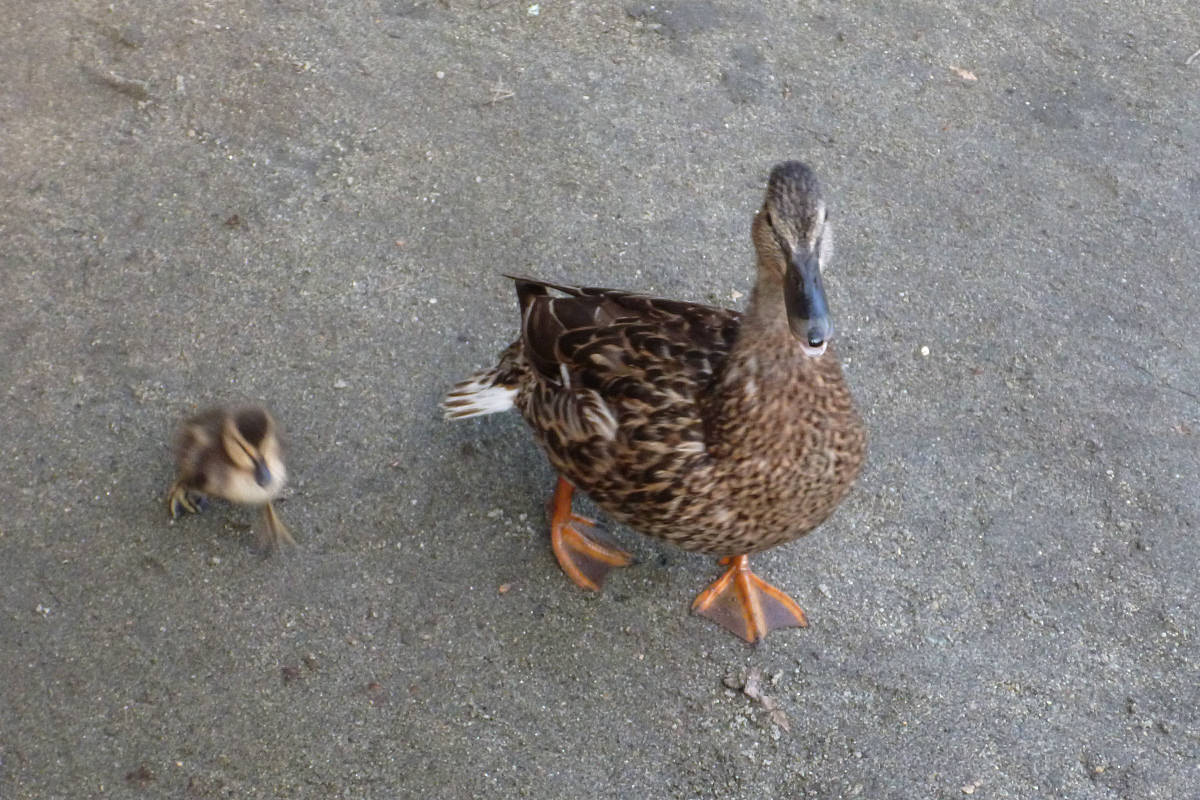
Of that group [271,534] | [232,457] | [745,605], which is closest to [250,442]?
[232,457]

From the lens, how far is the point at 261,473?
9.17ft

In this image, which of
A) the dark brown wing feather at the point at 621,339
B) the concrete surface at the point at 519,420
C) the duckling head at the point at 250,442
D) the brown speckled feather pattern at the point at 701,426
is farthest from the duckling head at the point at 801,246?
the duckling head at the point at 250,442

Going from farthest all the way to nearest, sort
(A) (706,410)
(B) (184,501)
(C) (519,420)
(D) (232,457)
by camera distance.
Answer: (C) (519,420) < (B) (184,501) < (D) (232,457) < (A) (706,410)

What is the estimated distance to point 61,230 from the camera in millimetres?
3555

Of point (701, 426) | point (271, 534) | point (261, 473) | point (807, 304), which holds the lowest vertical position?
point (271, 534)

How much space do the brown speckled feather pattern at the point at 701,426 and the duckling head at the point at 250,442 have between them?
72 cm

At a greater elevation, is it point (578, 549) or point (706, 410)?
point (706, 410)

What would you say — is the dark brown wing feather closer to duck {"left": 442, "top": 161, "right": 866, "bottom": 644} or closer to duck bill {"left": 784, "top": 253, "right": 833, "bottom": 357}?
duck {"left": 442, "top": 161, "right": 866, "bottom": 644}

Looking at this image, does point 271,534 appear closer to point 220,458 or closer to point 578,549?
point 220,458

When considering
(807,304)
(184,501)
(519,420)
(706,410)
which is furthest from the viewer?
(519,420)

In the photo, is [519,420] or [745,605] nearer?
[745,605]

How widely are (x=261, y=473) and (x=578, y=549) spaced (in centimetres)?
86

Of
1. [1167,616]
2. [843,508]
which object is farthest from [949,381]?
[1167,616]

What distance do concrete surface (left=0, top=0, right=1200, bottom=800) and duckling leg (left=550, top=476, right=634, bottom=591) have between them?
6 centimetres
